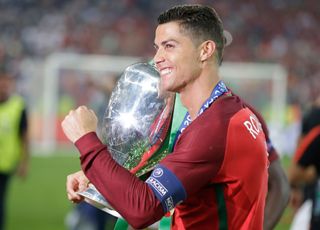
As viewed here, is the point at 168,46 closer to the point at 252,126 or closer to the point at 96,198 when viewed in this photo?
the point at 252,126

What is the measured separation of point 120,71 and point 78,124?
20744mm

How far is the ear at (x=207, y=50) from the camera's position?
3531 millimetres

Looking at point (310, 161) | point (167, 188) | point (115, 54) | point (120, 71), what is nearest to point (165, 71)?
Answer: point (167, 188)

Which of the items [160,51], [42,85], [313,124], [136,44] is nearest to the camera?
[160,51]

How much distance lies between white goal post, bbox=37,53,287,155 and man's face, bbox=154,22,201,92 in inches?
775

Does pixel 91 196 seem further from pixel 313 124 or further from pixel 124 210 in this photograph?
→ pixel 313 124

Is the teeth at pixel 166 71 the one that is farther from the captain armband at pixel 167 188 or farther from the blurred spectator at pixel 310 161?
the blurred spectator at pixel 310 161

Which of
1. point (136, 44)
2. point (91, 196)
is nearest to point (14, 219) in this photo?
point (91, 196)

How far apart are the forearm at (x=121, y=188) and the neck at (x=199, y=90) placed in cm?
46

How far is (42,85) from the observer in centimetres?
2450

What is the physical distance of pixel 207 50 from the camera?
11.6ft

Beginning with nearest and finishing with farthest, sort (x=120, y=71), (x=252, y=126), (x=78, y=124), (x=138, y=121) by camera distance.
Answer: (x=78, y=124) < (x=252, y=126) < (x=138, y=121) < (x=120, y=71)

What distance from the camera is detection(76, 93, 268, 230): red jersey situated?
324cm

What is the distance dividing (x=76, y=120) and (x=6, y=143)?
310 inches
